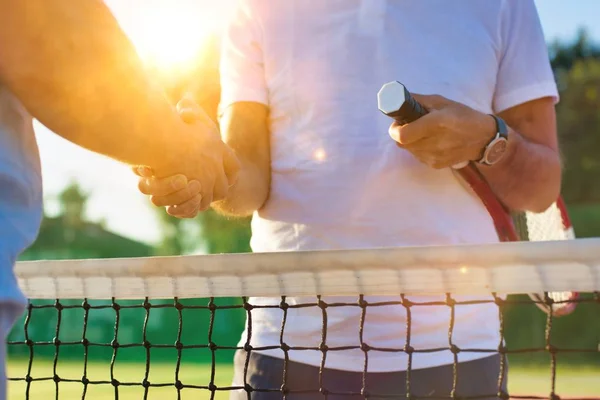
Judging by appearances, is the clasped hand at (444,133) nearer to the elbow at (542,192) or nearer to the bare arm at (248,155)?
the elbow at (542,192)

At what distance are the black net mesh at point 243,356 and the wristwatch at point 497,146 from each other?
24 centimetres

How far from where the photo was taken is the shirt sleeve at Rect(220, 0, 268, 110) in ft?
5.57

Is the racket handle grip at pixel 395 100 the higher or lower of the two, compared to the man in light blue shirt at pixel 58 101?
higher

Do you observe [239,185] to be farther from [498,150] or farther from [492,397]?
[492,397]

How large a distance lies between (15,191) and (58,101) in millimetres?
99

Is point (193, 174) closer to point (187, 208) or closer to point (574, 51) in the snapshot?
point (187, 208)

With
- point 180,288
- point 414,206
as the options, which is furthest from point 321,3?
point 180,288

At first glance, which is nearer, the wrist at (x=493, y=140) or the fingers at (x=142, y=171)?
the fingers at (x=142, y=171)

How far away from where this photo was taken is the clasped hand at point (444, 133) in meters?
1.45

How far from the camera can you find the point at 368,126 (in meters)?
1.57

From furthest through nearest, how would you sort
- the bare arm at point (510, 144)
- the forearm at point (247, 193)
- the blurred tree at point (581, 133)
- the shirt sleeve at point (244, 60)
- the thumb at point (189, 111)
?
1. the blurred tree at point (581, 133)
2. the shirt sleeve at point (244, 60)
3. the forearm at point (247, 193)
4. the bare arm at point (510, 144)
5. the thumb at point (189, 111)

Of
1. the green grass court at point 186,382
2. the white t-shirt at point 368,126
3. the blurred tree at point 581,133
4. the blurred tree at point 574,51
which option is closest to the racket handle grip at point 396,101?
the white t-shirt at point 368,126

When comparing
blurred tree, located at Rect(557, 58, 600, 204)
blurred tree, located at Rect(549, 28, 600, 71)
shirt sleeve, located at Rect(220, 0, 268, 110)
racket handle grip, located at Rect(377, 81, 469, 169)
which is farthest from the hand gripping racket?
blurred tree, located at Rect(549, 28, 600, 71)

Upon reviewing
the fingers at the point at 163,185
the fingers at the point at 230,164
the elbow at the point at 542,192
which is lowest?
the fingers at the point at 163,185
